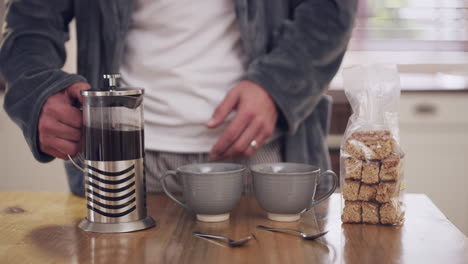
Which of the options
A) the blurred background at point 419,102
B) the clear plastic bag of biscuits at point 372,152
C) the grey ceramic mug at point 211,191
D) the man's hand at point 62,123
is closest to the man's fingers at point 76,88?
the man's hand at point 62,123

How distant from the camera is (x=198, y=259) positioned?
0.68 m

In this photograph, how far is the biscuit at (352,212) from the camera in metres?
0.82

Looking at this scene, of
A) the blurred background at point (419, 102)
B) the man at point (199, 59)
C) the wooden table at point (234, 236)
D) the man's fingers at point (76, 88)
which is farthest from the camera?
the blurred background at point (419, 102)

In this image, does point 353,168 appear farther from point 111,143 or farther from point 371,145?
point 111,143

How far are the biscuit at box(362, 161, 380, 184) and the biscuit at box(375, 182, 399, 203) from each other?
0.04ft

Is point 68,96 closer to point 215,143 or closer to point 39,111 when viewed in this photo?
point 39,111

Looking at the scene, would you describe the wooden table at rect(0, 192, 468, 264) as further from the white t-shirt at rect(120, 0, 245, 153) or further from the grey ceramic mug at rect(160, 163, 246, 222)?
the white t-shirt at rect(120, 0, 245, 153)

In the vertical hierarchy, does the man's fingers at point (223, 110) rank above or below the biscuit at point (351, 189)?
above

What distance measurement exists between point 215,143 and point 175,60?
179 millimetres

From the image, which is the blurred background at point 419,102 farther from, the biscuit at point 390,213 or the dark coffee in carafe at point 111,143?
the dark coffee in carafe at point 111,143

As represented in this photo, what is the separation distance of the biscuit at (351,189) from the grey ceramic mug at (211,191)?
150mm

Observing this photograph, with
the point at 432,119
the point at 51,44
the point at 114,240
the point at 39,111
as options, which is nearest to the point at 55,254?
the point at 114,240

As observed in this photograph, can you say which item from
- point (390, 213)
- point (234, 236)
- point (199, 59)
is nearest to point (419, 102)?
point (199, 59)

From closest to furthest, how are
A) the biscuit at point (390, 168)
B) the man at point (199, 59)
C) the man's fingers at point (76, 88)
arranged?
the biscuit at point (390, 168), the man's fingers at point (76, 88), the man at point (199, 59)
